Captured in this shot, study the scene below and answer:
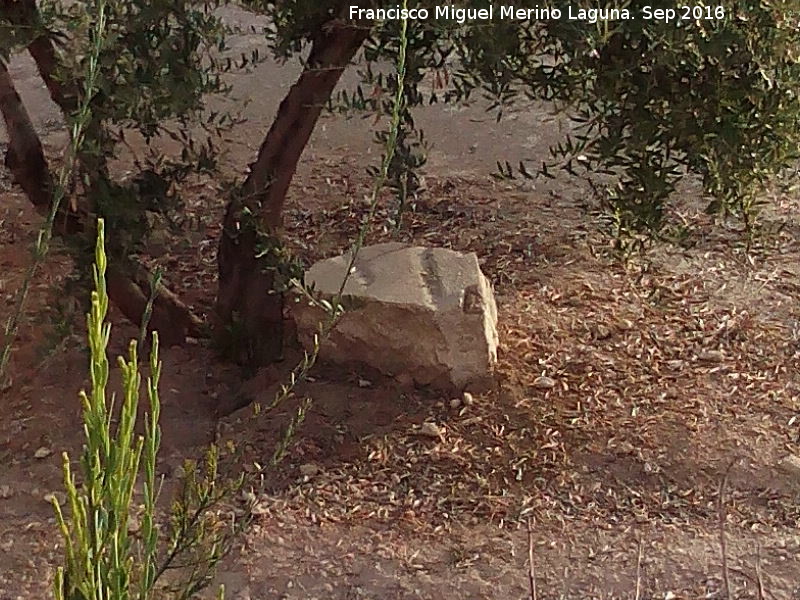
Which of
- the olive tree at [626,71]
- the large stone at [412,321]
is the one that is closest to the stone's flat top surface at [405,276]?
the large stone at [412,321]

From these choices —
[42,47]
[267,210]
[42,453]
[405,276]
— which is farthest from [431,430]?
[42,47]

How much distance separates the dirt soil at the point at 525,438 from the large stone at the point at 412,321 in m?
0.07

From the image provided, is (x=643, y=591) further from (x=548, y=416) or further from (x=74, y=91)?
(x=74, y=91)

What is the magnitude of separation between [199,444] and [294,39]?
3.48 feet

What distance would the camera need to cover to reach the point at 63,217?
304 centimetres

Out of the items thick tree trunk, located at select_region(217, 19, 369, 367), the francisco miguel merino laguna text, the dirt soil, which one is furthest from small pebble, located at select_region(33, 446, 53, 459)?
the francisco miguel merino laguna text

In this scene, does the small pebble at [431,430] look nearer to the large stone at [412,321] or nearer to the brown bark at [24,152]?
the large stone at [412,321]

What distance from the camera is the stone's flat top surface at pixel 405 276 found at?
317 cm

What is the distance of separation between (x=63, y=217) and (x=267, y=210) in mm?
511

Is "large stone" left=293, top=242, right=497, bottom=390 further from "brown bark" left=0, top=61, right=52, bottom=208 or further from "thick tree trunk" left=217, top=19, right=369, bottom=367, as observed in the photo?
"brown bark" left=0, top=61, right=52, bottom=208

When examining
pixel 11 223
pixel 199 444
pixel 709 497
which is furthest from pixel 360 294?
pixel 11 223

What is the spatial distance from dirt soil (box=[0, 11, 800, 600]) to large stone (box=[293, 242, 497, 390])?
0.22 ft

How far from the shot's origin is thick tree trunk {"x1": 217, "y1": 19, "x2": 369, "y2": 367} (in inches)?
112

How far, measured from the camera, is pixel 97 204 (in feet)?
9.62
